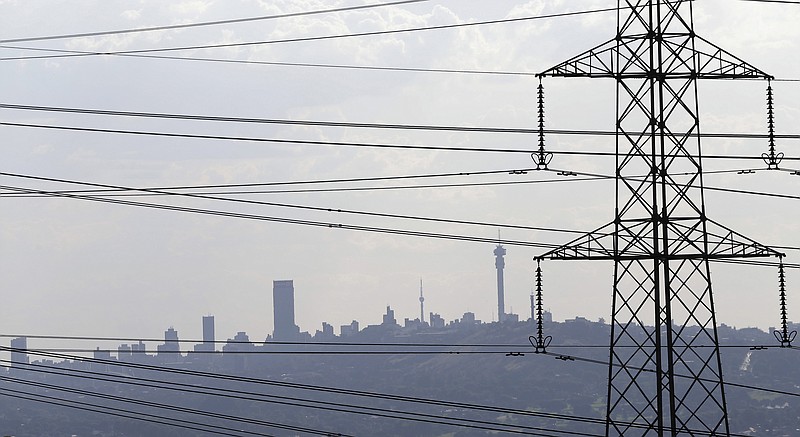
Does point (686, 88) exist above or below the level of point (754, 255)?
above

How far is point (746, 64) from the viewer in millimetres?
42969

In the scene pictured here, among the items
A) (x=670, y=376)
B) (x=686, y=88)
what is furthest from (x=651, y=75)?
(x=670, y=376)

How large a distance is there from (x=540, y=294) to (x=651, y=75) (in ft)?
28.0

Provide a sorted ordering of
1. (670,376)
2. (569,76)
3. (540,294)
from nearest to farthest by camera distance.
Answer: (670,376), (569,76), (540,294)

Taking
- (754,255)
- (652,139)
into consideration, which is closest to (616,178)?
(652,139)

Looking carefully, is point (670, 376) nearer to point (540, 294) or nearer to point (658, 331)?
point (658, 331)

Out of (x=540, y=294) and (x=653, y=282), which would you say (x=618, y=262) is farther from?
(x=540, y=294)

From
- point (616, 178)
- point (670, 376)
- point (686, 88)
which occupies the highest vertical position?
point (686, 88)

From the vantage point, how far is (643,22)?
4516cm

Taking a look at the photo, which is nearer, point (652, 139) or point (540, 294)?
point (652, 139)

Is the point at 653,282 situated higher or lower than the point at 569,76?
lower

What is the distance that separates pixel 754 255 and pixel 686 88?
6653 mm

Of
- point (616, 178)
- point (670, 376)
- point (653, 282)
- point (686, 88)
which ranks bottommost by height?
point (670, 376)

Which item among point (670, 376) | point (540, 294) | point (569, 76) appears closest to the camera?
point (670, 376)
